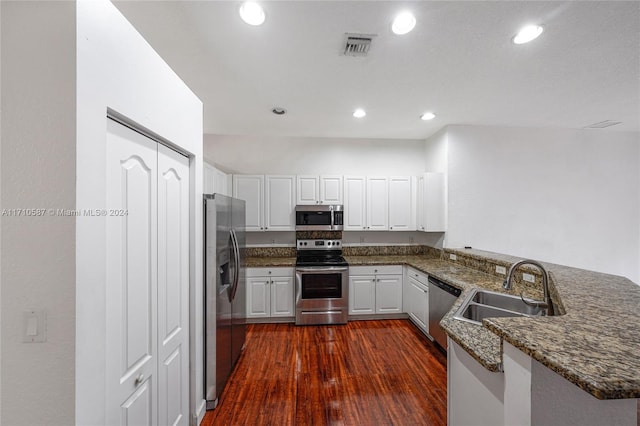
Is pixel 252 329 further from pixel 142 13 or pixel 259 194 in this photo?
pixel 142 13

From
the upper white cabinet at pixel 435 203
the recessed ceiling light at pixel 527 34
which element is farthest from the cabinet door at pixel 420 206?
the recessed ceiling light at pixel 527 34

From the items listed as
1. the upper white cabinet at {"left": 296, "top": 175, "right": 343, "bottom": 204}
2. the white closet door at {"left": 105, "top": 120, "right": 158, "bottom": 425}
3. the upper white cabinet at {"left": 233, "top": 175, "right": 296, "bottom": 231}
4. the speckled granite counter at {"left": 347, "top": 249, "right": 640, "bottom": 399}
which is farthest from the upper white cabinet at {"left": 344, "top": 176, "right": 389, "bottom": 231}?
the white closet door at {"left": 105, "top": 120, "right": 158, "bottom": 425}

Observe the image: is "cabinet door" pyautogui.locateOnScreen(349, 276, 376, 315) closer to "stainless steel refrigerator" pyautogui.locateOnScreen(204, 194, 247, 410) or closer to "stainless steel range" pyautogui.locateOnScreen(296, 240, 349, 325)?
"stainless steel range" pyautogui.locateOnScreen(296, 240, 349, 325)

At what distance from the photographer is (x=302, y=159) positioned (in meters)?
4.27

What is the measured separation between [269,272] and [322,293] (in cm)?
81

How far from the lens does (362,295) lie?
3.69m

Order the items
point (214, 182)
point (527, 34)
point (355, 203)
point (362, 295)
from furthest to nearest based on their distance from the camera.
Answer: point (355, 203) → point (362, 295) → point (214, 182) → point (527, 34)

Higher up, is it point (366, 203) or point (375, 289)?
point (366, 203)

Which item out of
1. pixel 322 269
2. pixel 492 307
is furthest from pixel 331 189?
pixel 492 307

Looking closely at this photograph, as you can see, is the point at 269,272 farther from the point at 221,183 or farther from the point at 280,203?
the point at 221,183

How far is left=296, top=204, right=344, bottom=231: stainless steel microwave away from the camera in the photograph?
3.86 meters

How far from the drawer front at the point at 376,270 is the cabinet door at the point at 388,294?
6 cm

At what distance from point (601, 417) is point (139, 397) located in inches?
74.9

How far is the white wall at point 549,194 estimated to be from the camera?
368 centimetres
